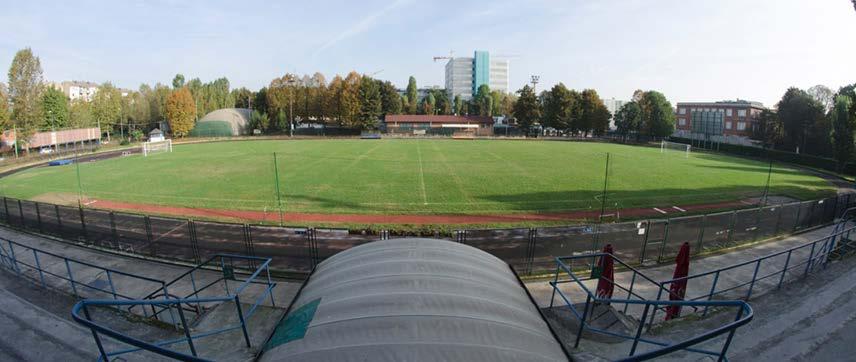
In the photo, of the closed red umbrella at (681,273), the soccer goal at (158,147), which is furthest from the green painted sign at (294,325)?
the soccer goal at (158,147)

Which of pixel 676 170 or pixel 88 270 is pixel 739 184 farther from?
pixel 88 270

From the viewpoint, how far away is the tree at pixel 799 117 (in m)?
62.0

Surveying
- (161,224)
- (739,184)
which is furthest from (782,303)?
(739,184)

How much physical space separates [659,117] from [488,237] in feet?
266

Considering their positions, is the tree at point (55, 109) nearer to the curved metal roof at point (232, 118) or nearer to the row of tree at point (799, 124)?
the curved metal roof at point (232, 118)

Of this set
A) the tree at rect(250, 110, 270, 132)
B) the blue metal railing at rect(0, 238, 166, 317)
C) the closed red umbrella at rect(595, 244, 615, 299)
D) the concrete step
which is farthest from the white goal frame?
the closed red umbrella at rect(595, 244, 615, 299)

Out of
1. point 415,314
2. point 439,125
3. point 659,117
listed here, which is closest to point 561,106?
point 659,117

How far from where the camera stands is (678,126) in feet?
349

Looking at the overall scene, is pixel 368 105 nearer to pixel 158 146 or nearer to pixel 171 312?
pixel 158 146

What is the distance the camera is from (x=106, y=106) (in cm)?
7925

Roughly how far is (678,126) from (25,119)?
131 metres

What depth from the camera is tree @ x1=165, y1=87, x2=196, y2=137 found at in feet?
276

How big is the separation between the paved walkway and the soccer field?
10.2 meters

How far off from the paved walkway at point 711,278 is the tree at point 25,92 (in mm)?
70454
